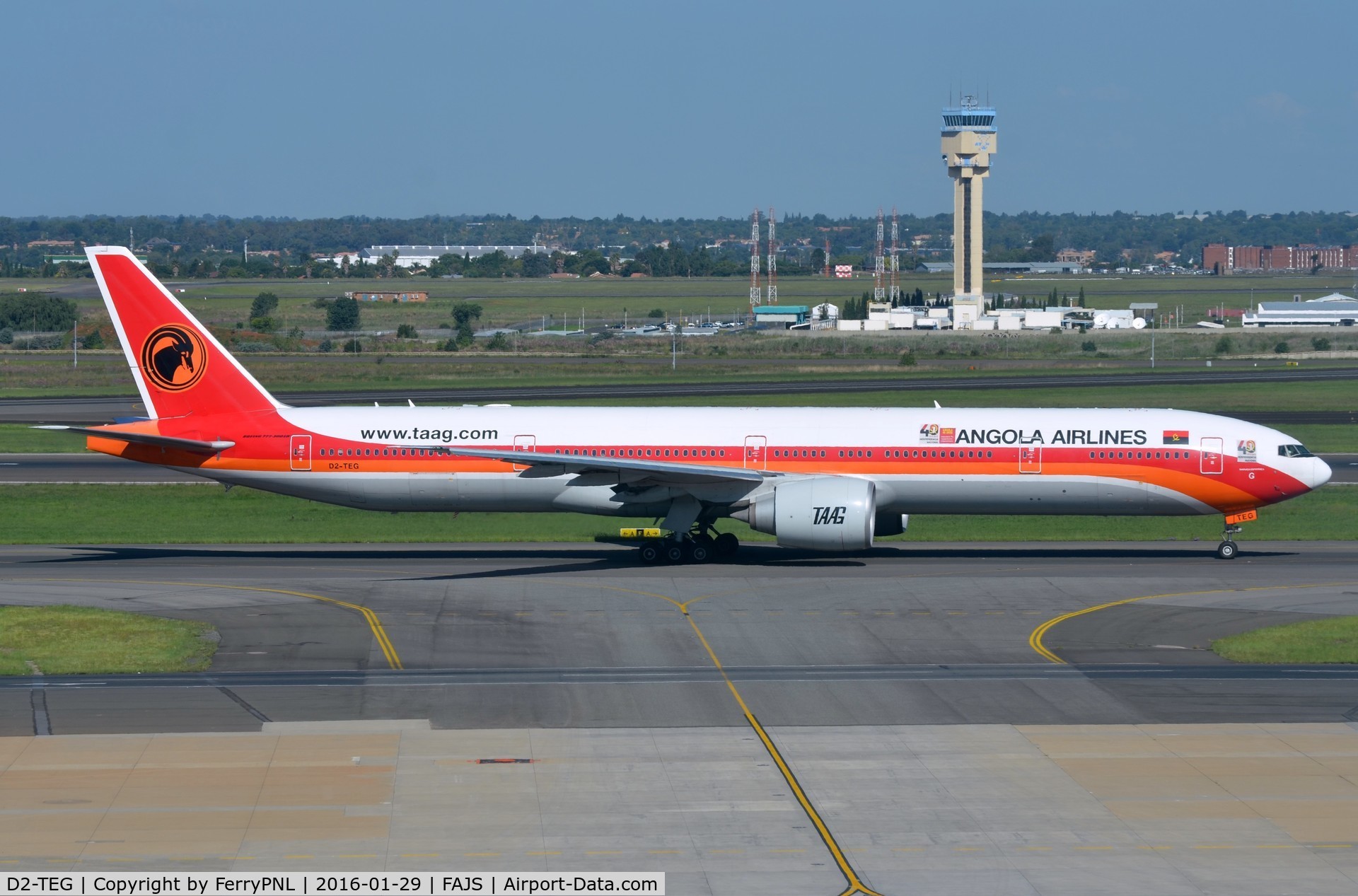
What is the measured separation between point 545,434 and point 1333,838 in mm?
26144

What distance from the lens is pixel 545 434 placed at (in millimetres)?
40688

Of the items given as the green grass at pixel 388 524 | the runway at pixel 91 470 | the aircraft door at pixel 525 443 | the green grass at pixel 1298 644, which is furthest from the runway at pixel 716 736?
the runway at pixel 91 470

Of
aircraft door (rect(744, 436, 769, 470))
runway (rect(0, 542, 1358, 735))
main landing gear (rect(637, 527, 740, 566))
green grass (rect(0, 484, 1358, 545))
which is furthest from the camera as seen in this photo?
green grass (rect(0, 484, 1358, 545))

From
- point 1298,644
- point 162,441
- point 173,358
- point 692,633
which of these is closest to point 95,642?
point 162,441

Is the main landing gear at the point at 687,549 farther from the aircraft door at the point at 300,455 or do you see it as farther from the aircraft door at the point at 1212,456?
the aircraft door at the point at 1212,456

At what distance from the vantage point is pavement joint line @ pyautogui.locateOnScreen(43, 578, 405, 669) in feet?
94.4

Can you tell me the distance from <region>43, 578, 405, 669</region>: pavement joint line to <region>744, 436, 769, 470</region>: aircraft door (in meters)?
12.0

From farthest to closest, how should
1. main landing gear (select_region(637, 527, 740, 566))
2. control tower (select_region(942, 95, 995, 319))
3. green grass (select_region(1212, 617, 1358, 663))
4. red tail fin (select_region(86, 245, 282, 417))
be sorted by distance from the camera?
1. control tower (select_region(942, 95, 995, 319))
2. red tail fin (select_region(86, 245, 282, 417))
3. main landing gear (select_region(637, 527, 740, 566))
4. green grass (select_region(1212, 617, 1358, 663))

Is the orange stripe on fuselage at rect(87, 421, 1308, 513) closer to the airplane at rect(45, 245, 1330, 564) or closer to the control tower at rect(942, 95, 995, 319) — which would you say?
the airplane at rect(45, 245, 1330, 564)

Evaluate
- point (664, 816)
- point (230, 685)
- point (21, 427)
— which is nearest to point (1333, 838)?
point (664, 816)

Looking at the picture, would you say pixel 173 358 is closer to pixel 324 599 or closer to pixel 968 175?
pixel 324 599

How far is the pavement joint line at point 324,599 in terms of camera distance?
28.8 metres

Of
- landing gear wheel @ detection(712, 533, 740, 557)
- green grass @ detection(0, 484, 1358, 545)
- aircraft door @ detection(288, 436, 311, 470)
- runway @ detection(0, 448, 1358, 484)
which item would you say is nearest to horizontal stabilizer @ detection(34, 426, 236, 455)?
aircraft door @ detection(288, 436, 311, 470)

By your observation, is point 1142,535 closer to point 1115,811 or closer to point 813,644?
point 813,644
